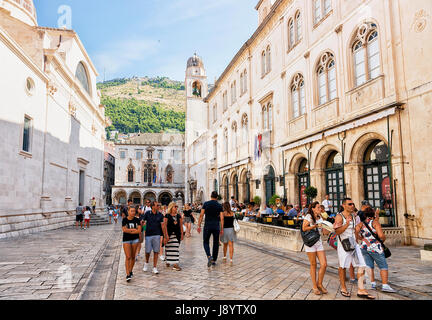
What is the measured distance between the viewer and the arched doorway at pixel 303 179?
690 inches

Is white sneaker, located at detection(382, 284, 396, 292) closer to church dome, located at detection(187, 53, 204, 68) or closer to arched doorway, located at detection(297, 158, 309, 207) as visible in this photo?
arched doorway, located at detection(297, 158, 309, 207)

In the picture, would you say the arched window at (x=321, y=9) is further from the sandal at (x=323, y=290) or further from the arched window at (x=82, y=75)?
the arched window at (x=82, y=75)

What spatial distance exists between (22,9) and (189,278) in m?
30.9

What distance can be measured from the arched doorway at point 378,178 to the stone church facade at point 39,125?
51.4 feet

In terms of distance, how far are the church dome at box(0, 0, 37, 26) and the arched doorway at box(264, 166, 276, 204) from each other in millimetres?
24260

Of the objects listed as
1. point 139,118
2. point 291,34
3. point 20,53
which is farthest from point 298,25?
point 139,118

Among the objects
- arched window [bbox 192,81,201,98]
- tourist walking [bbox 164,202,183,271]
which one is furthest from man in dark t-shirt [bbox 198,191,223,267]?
arched window [bbox 192,81,201,98]

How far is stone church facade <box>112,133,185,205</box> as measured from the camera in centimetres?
6247

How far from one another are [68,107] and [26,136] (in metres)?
7.64

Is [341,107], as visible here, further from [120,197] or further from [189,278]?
[120,197]

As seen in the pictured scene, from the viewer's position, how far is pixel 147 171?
→ 6372 cm

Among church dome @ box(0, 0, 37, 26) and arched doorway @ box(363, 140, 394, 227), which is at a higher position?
church dome @ box(0, 0, 37, 26)

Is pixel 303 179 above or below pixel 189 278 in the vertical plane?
above

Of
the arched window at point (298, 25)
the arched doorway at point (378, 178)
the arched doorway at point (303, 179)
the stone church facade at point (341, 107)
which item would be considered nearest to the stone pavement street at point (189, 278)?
the arched doorway at point (378, 178)
